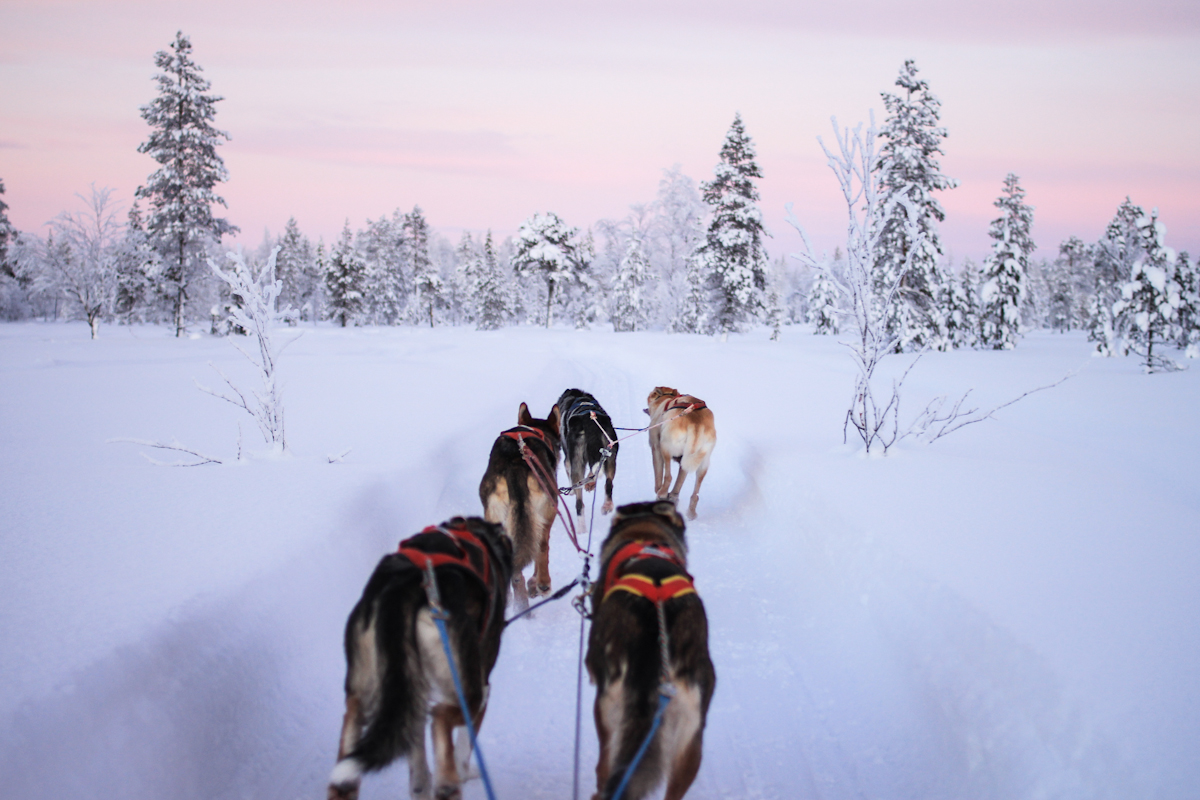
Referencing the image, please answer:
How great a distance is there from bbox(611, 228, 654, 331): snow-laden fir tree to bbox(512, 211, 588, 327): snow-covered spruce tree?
445 centimetres

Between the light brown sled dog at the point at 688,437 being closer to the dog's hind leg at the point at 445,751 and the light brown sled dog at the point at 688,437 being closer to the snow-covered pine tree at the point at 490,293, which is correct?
the dog's hind leg at the point at 445,751

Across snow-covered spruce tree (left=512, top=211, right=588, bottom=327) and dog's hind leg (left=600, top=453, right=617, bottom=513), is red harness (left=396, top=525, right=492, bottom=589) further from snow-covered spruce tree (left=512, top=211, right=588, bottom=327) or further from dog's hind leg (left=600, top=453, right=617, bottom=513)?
snow-covered spruce tree (left=512, top=211, right=588, bottom=327)

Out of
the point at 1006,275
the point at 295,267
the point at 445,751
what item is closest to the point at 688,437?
the point at 445,751

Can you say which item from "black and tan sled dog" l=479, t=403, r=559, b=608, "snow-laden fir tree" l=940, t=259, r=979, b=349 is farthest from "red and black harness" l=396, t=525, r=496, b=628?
"snow-laden fir tree" l=940, t=259, r=979, b=349

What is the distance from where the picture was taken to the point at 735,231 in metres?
29.5

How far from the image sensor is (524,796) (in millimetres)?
2729

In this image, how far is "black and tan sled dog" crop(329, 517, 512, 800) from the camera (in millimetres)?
1937

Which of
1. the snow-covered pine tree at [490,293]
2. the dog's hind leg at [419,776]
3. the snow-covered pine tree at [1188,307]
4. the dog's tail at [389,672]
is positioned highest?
the snow-covered pine tree at [490,293]

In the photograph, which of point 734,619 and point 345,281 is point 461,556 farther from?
point 345,281

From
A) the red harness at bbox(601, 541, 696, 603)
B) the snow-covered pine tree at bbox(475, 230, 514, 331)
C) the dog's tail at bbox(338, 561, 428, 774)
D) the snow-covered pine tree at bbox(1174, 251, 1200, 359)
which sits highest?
the snow-covered pine tree at bbox(475, 230, 514, 331)

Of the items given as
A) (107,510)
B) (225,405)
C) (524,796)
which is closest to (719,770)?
(524,796)

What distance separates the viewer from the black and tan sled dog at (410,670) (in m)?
1.94

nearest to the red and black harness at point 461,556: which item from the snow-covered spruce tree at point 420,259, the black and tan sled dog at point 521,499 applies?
the black and tan sled dog at point 521,499

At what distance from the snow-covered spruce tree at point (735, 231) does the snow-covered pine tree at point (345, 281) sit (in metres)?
29.4
